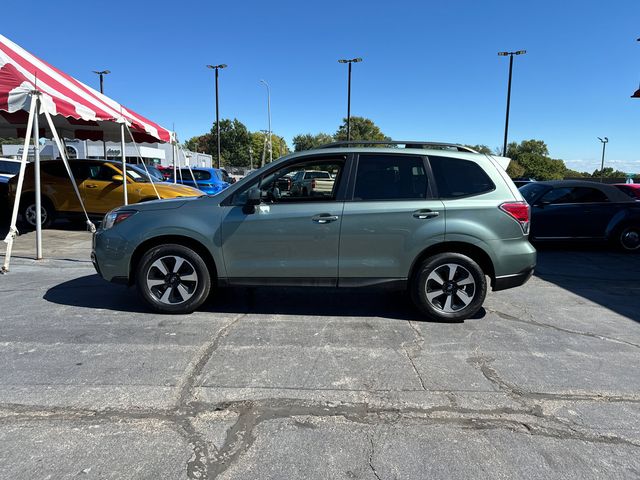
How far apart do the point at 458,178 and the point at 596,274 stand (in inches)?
181

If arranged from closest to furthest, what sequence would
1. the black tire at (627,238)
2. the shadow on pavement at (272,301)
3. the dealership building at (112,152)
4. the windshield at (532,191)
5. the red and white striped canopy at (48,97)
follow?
the shadow on pavement at (272,301) < the red and white striped canopy at (48,97) < the black tire at (627,238) < the windshield at (532,191) < the dealership building at (112,152)

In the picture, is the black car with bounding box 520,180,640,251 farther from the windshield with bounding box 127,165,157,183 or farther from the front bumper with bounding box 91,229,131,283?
the windshield with bounding box 127,165,157,183

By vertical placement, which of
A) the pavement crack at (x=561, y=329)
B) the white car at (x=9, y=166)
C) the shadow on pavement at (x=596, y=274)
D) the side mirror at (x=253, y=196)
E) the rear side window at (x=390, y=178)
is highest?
the white car at (x=9, y=166)

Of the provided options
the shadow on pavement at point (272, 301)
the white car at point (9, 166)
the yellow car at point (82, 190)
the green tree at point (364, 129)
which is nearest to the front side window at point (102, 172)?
the yellow car at point (82, 190)

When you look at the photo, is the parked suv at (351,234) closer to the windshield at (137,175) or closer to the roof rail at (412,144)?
the roof rail at (412,144)

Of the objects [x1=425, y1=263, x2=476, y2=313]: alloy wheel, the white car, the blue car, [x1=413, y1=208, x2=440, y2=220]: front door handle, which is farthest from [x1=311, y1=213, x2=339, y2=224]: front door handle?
the white car

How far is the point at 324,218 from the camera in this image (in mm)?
4781

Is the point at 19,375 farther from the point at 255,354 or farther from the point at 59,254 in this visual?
the point at 59,254

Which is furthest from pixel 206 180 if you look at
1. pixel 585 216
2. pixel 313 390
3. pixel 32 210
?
pixel 313 390

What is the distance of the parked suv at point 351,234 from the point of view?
479 cm

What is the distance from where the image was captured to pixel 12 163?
19.0m

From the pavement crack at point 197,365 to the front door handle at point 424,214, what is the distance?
2206 mm

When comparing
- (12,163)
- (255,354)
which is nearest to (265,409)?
(255,354)

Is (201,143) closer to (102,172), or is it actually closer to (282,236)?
(102,172)
